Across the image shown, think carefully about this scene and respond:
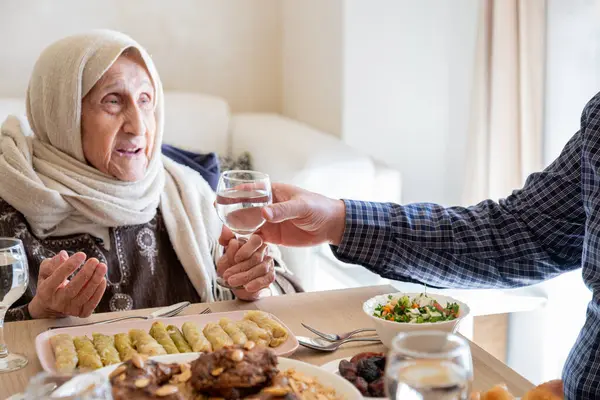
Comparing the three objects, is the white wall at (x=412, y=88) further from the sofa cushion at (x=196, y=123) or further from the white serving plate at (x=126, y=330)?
the white serving plate at (x=126, y=330)

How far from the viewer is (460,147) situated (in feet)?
10.7

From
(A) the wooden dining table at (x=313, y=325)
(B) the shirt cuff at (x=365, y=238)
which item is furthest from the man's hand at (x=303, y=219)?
(A) the wooden dining table at (x=313, y=325)

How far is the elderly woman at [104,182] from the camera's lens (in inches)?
79.8

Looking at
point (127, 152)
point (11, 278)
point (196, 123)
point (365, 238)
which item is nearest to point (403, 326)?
point (365, 238)

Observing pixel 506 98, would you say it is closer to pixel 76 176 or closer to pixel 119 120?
pixel 119 120

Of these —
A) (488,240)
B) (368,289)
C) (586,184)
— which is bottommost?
(368,289)

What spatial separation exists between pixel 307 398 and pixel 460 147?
2360mm

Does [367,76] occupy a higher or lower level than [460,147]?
higher

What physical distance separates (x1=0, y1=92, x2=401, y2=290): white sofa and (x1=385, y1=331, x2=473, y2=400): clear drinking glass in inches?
83.9

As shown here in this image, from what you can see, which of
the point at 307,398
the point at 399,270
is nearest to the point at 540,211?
the point at 399,270

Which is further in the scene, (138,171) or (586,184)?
(138,171)

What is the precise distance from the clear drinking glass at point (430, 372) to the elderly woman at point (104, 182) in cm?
132

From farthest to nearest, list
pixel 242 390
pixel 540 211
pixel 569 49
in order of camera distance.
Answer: pixel 569 49 < pixel 540 211 < pixel 242 390

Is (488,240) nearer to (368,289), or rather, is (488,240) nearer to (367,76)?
(368,289)
